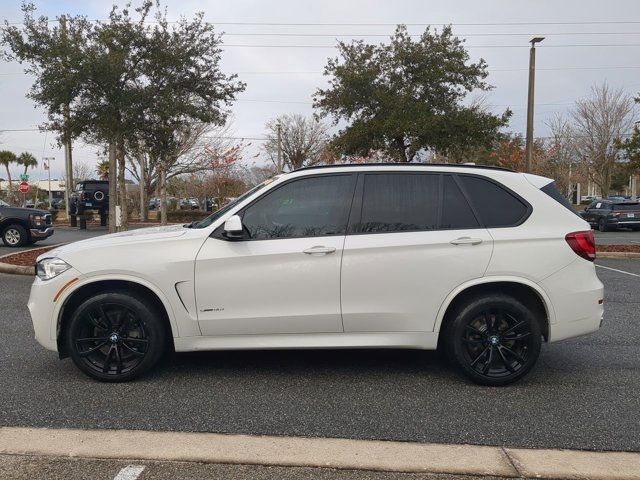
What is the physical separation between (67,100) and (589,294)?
11.0 metres

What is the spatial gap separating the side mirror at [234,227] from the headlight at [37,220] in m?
13.2

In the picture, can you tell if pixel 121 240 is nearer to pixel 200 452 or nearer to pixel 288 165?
pixel 200 452

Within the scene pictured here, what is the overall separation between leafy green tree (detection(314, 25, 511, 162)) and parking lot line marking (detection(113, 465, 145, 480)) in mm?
18624

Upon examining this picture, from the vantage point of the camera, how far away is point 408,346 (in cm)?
437

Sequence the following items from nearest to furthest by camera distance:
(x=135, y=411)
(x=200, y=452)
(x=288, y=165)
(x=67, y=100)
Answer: (x=200, y=452)
(x=135, y=411)
(x=67, y=100)
(x=288, y=165)

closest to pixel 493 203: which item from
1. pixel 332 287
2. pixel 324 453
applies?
pixel 332 287

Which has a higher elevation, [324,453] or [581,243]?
[581,243]

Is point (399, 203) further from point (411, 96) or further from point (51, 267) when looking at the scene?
point (411, 96)

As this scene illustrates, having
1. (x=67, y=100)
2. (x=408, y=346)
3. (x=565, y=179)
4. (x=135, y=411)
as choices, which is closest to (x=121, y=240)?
(x=135, y=411)

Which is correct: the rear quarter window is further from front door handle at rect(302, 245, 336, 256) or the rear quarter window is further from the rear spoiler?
front door handle at rect(302, 245, 336, 256)

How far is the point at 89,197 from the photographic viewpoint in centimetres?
2730

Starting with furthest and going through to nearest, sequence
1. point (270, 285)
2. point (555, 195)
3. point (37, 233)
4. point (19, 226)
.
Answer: point (37, 233) → point (19, 226) → point (555, 195) → point (270, 285)

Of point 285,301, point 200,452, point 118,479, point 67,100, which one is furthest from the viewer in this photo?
point 67,100

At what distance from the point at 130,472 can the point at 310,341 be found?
170 centimetres
